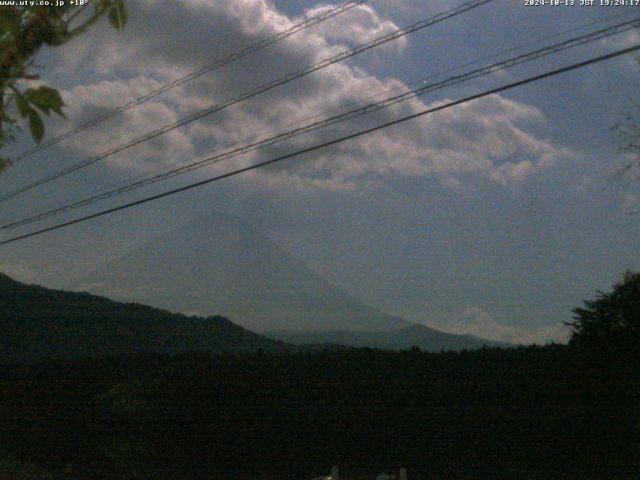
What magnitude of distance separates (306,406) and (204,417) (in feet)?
9.20

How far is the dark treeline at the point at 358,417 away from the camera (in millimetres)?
14594

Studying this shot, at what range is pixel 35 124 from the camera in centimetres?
272

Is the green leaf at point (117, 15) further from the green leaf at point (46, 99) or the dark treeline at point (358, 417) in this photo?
the dark treeline at point (358, 417)

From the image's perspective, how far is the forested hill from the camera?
36406mm

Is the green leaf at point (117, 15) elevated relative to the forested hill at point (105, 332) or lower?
lower

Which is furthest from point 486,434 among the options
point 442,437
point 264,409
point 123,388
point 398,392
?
point 123,388

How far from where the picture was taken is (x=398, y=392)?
16.6 metres

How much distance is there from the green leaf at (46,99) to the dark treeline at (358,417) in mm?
13521

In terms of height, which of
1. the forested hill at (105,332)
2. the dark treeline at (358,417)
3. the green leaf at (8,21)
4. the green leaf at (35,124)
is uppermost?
the forested hill at (105,332)

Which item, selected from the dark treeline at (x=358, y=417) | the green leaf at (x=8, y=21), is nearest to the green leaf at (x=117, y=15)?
the green leaf at (x=8, y=21)

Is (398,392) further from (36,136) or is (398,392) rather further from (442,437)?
(36,136)

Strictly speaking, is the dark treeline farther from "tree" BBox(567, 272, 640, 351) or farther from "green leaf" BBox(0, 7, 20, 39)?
"green leaf" BBox(0, 7, 20, 39)

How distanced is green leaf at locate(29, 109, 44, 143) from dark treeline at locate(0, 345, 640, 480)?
44.1ft

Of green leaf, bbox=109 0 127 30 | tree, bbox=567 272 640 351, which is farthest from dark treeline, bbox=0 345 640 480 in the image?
green leaf, bbox=109 0 127 30
